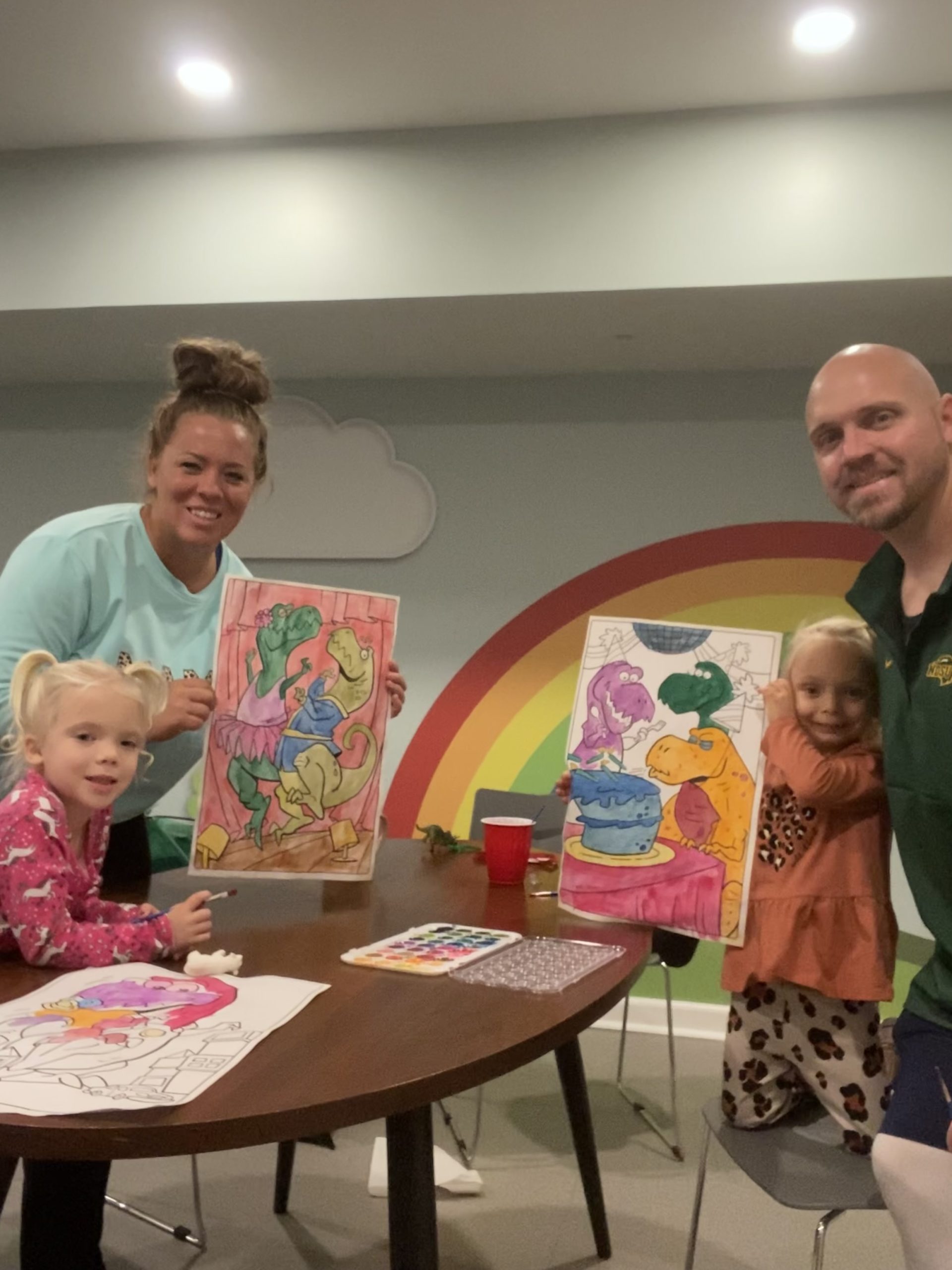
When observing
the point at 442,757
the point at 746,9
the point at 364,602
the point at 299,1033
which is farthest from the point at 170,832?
the point at 746,9

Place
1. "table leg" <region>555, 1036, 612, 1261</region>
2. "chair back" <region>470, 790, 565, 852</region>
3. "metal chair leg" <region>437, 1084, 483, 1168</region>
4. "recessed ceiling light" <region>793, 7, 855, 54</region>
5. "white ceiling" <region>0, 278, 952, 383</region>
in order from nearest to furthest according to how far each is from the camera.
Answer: "table leg" <region>555, 1036, 612, 1261</region>, "recessed ceiling light" <region>793, 7, 855, 54</region>, "metal chair leg" <region>437, 1084, 483, 1168</region>, "white ceiling" <region>0, 278, 952, 383</region>, "chair back" <region>470, 790, 565, 852</region>

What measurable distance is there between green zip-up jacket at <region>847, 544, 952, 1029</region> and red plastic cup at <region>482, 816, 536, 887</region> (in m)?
0.64

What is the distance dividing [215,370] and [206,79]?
136 centimetres

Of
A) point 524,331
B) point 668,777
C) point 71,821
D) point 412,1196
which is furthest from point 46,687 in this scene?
point 524,331

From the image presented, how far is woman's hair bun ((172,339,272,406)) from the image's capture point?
1844 millimetres

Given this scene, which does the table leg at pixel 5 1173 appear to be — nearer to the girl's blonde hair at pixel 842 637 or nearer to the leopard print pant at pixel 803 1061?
the leopard print pant at pixel 803 1061

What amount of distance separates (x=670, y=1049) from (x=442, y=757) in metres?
1.40

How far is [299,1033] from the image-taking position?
1.02 meters

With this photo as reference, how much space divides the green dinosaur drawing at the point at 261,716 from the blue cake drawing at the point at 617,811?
1.65 feet

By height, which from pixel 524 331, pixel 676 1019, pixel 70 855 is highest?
pixel 524 331

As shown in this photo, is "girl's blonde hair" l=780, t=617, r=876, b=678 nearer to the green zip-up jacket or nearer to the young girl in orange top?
the young girl in orange top

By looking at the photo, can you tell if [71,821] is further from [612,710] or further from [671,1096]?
[671,1096]

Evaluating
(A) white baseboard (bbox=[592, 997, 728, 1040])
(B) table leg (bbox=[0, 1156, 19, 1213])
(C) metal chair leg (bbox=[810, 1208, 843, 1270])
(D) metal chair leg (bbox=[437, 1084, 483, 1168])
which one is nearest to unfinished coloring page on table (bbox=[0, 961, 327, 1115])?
(B) table leg (bbox=[0, 1156, 19, 1213])

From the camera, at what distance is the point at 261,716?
1618mm
